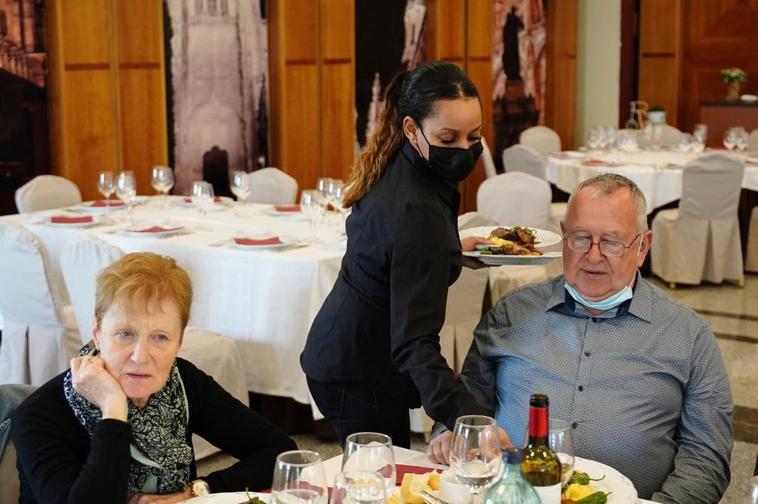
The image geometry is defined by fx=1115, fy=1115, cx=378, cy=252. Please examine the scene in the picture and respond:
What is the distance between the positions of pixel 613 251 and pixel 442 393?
0.62 meters

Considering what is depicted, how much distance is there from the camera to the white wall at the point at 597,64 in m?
12.9

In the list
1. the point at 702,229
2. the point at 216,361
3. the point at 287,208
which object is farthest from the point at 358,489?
the point at 702,229

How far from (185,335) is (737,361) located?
3.27m

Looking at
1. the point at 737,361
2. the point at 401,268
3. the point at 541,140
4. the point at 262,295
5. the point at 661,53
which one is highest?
the point at 661,53

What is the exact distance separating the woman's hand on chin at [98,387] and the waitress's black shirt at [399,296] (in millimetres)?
642

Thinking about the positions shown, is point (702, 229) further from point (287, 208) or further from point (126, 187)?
point (126, 187)

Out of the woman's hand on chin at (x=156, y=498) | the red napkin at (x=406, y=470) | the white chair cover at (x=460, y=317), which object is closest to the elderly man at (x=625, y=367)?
the red napkin at (x=406, y=470)

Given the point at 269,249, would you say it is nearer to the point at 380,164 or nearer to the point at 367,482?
the point at 380,164

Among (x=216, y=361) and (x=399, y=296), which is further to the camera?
(x=216, y=361)

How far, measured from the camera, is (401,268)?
259 cm

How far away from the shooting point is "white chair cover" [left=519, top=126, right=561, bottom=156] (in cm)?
1079

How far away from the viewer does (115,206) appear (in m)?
6.46

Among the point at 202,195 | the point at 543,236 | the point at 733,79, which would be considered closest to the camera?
the point at 543,236

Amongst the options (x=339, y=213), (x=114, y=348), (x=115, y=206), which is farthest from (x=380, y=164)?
(x=115, y=206)
